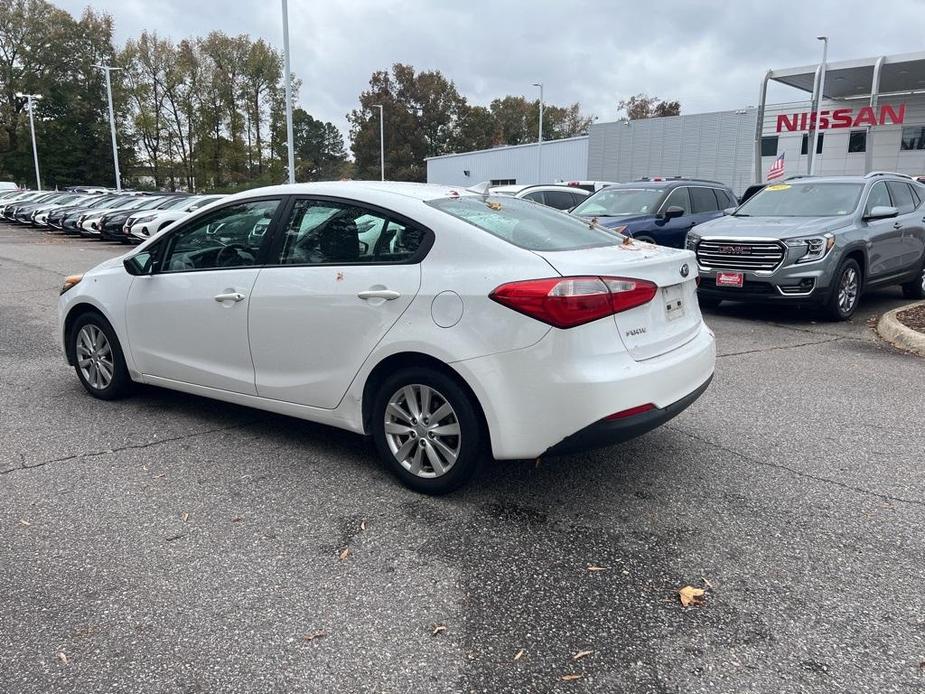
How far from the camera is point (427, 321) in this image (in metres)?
3.68

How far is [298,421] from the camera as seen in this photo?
5.17 metres

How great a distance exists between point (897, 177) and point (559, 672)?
10.9 meters

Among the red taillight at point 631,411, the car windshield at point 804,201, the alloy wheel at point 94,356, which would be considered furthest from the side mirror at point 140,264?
the car windshield at point 804,201

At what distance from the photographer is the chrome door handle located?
3.80m

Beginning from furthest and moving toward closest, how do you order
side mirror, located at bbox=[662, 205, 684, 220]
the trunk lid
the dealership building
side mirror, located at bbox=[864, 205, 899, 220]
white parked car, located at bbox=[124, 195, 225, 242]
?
the dealership building, white parked car, located at bbox=[124, 195, 225, 242], side mirror, located at bbox=[662, 205, 684, 220], side mirror, located at bbox=[864, 205, 899, 220], the trunk lid

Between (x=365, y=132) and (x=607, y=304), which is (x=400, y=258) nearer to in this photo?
(x=607, y=304)

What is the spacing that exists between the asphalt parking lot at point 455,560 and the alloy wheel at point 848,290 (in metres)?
4.18

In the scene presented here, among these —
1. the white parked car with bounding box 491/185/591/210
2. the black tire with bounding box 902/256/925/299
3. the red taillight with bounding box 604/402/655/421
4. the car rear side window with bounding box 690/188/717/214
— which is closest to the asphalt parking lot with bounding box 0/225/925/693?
the red taillight with bounding box 604/402/655/421

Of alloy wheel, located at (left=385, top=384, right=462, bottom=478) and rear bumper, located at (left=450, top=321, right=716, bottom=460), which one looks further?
alloy wheel, located at (left=385, top=384, right=462, bottom=478)

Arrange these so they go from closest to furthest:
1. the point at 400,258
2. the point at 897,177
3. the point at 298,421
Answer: the point at 400,258 → the point at 298,421 → the point at 897,177

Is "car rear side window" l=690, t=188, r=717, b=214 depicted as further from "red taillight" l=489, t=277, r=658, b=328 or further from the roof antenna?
"red taillight" l=489, t=277, r=658, b=328

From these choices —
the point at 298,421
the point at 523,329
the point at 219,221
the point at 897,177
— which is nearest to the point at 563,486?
the point at 523,329

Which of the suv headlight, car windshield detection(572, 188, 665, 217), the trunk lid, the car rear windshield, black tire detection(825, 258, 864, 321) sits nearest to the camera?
the trunk lid

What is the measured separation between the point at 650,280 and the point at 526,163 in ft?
150
